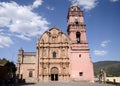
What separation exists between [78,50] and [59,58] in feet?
16.9

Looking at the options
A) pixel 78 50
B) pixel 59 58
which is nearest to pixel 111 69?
pixel 78 50

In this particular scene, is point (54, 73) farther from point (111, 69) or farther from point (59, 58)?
point (111, 69)

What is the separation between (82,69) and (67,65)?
3798 millimetres

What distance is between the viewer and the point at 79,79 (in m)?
44.7

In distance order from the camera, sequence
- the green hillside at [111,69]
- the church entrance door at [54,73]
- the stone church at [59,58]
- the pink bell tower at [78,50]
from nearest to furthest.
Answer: the pink bell tower at [78,50], the stone church at [59,58], the church entrance door at [54,73], the green hillside at [111,69]

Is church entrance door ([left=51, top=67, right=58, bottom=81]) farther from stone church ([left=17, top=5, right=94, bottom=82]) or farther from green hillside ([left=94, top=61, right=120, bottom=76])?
green hillside ([left=94, top=61, right=120, bottom=76])

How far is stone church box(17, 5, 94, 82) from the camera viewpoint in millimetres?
45094

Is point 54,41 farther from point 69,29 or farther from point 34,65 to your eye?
point 34,65

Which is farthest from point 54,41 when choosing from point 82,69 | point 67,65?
point 82,69

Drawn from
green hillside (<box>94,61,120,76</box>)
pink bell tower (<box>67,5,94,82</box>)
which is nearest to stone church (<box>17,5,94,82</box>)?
pink bell tower (<box>67,5,94,82</box>)

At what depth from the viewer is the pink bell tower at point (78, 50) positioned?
44.9 m

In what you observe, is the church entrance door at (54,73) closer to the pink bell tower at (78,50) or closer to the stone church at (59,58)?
the stone church at (59,58)

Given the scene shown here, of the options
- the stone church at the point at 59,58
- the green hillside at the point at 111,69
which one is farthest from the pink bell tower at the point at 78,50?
the green hillside at the point at 111,69

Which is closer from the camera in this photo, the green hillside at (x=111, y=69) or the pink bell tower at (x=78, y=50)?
the pink bell tower at (x=78, y=50)
